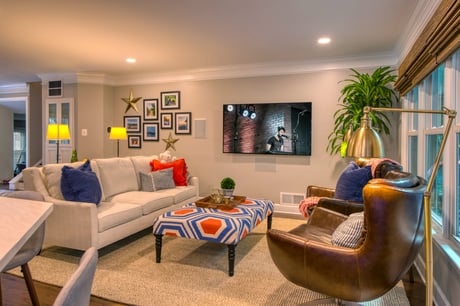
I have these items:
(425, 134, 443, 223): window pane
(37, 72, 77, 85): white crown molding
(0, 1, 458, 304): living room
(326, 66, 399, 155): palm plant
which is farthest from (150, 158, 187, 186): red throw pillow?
(425, 134, 443, 223): window pane

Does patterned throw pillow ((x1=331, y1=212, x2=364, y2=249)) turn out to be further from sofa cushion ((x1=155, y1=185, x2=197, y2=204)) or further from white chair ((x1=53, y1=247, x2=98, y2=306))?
sofa cushion ((x1=155, y1=185, x2=197, y2=204))

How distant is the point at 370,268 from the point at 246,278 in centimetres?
123

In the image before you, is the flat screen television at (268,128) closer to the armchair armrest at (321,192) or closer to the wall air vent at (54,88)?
the armchair armrest at (321,192)

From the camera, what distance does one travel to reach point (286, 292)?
240cm

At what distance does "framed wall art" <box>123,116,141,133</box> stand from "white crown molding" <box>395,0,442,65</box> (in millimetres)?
4773

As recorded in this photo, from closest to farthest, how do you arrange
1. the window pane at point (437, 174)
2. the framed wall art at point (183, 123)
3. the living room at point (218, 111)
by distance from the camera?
the window pane at point (437, 174) < the living room at point (218, 111) < the framed wall art at point (183, 123)

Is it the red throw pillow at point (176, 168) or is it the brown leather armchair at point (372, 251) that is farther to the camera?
the red throw pillow at point (176, 168)

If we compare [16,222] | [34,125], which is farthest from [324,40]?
[34,125]

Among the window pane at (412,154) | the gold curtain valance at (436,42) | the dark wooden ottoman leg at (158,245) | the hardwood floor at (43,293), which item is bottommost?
the hardwood floor at (43,293)

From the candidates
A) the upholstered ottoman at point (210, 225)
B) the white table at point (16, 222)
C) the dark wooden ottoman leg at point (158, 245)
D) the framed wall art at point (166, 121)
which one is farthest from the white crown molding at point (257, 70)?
the white table at point (16, 222)

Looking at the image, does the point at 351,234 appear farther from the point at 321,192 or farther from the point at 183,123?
the point at 183,123

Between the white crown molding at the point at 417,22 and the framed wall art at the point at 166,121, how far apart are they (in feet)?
13.2

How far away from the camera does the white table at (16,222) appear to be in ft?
3.00

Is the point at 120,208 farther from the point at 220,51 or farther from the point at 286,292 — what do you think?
the point at 220,51
